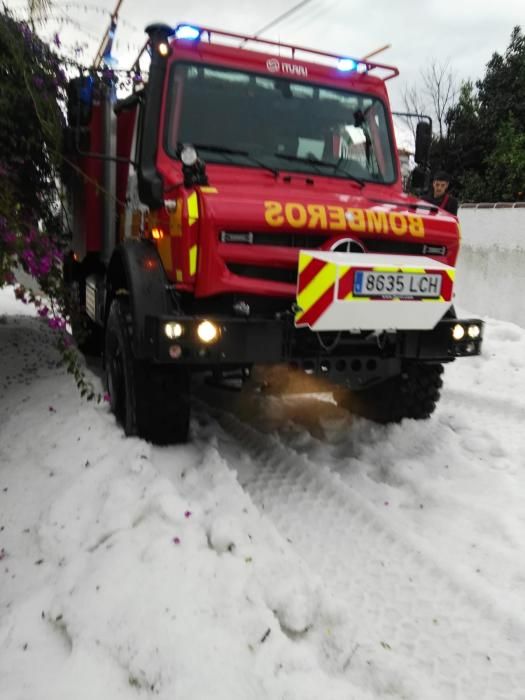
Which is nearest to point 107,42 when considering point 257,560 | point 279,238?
point 279,238

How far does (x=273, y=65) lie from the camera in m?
4.30

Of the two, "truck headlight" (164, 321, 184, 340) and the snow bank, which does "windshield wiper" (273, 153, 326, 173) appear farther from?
the snow bank

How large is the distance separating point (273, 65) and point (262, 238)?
5.10 ft

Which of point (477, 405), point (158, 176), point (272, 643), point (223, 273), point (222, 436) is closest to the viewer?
point (272, 643)

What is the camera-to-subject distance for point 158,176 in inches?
149

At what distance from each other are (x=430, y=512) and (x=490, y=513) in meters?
0.33

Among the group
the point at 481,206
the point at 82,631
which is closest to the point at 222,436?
the point at 82,631

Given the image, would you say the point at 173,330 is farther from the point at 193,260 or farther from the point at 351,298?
the point at 351,298

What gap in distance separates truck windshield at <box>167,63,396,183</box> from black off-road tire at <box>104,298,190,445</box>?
49.6 inches

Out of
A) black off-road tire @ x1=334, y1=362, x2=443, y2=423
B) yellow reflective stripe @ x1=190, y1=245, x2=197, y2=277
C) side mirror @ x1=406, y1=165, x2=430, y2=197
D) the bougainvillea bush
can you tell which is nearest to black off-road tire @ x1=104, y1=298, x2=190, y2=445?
the bougainvillea bush

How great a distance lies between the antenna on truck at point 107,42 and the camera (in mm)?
4199

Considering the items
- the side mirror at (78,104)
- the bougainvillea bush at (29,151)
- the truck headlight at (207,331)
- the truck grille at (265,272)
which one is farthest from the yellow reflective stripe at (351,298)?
the side mirror at (78,104)

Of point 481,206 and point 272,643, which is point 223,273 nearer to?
point 272,643

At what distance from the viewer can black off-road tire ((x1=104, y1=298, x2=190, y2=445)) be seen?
12.2 feet
